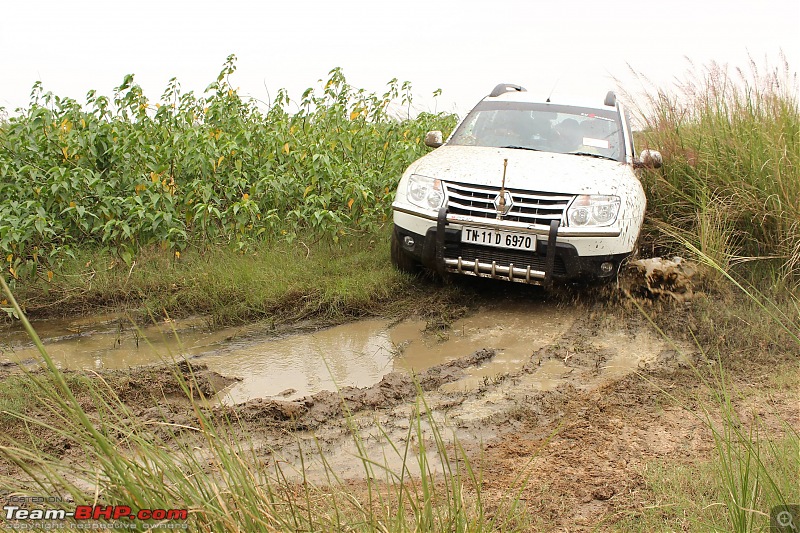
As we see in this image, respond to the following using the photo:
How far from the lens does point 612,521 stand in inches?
119

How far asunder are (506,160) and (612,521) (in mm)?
3725

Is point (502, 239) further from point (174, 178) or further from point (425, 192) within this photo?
point (174, 178)

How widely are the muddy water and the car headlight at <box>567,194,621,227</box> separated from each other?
34.5 inches

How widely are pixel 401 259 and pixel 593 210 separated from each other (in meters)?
1.80

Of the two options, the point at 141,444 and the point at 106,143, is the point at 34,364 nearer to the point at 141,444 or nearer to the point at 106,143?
the point at 106,143

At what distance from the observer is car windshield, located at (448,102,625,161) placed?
280 inches

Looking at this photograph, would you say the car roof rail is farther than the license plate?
Yes

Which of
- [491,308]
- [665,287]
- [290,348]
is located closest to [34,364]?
[290,348]

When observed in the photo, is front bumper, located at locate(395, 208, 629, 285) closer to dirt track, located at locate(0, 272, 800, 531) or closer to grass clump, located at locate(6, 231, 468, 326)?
grass clump, located at locate(6, 231, 468, 326)

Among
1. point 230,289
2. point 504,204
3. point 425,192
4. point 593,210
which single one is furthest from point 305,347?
point 593,210

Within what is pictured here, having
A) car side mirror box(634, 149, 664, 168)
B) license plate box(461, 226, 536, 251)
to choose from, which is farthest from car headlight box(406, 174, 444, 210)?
car side mirror box(634, 149, 664, 168)

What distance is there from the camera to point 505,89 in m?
8.55

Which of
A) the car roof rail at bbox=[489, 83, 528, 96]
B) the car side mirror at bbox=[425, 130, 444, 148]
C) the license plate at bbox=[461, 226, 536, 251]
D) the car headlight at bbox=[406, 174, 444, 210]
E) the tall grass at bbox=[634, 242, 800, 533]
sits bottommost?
the tall grass at bbox=[634, 242, 800, 533]

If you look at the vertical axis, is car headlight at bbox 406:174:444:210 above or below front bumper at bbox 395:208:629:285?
above
